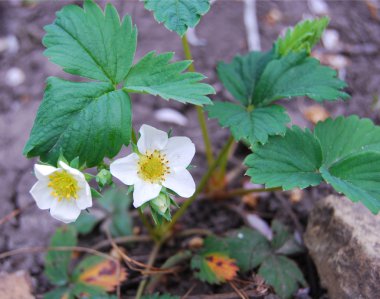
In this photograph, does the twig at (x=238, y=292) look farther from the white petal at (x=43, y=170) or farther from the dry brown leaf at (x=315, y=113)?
the dry brown leaf at (x=315, y=113)

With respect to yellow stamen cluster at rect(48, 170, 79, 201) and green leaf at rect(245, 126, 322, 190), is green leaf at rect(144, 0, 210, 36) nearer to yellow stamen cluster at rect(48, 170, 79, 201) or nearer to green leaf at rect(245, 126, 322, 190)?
green leaf at rect(245, 126, 322, 190)

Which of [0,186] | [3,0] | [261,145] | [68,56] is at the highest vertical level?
[68,56]

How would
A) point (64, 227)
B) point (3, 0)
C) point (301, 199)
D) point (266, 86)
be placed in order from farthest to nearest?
point (3, 0)
point (301, 199)
point (64, 227)
point (266, 86)

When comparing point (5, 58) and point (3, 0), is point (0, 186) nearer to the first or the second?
point (5, 58)

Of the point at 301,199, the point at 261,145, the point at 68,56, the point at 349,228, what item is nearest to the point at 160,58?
the point at 68,56

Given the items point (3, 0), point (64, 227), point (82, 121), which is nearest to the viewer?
point (82, 121)

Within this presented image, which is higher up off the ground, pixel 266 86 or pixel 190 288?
pixel 266 86

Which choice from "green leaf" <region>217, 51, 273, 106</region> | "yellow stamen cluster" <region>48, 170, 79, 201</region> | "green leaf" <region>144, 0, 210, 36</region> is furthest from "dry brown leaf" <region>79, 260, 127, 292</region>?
"green leaf" <region>144, 0, 210, 36</region>

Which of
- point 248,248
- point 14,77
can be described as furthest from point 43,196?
point 14,77
